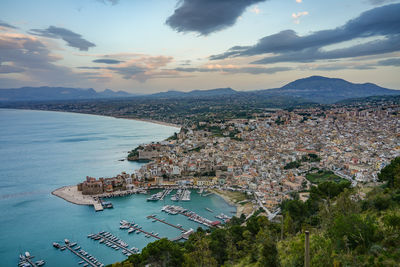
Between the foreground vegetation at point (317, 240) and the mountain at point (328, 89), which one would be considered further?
the mountain at point (328, 89)

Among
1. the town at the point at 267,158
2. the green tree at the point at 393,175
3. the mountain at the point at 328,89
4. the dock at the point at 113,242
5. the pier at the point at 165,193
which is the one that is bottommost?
the pier at the point at 165,193

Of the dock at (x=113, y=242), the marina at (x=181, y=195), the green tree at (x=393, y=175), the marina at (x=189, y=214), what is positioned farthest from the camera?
the marina at (x=181, y=195)

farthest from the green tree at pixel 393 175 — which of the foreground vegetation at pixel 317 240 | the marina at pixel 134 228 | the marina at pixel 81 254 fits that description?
the marina at pixel 81 254

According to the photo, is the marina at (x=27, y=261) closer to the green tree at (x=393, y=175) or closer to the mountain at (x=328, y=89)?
the green tree at (x=393, y=175)

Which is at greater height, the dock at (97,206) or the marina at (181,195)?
the dock at (97,206)

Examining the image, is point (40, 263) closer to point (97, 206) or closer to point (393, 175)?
point (97, 206)

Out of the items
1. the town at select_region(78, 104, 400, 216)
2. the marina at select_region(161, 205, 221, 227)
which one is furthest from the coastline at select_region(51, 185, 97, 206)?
the marina at select_region(161, 205, 221, 227)

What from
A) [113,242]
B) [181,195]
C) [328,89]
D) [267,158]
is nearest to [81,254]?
[113,242]

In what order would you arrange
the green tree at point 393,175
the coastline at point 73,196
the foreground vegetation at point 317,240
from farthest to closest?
1. the coastline at point 73,196
2. the green tree at point 393,175
3. the foreground vegetation at point 317,240
